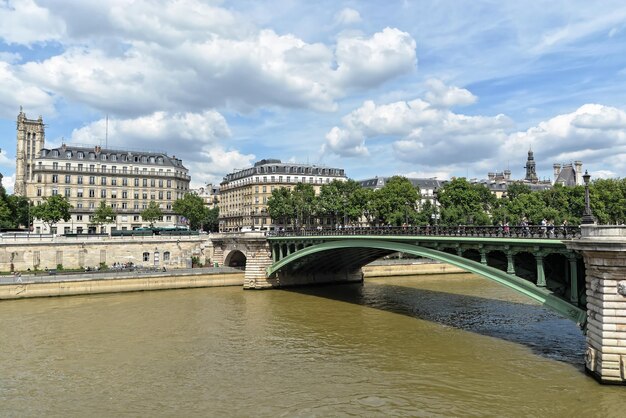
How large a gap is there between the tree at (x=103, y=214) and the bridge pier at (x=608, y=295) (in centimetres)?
7688

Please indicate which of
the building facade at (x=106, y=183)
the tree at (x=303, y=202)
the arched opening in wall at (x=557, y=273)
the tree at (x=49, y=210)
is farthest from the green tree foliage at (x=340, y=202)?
the arched opening in wall at (x=557, y=273)

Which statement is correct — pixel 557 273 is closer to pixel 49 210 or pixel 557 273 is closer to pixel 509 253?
pixel 509 253

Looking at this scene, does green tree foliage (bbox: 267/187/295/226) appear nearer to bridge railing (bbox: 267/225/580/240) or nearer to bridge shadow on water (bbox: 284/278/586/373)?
bridge railing (bbox: 267/225/580/240)

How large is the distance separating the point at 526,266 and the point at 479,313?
37.9ft

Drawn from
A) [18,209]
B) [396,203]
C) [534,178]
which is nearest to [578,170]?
[534,178]

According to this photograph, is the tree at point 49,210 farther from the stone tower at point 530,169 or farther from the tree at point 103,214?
the stone tower at point 530,169

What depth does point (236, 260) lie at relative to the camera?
66.6m

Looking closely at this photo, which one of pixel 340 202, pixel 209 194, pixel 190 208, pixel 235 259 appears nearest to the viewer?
pixel 235 259

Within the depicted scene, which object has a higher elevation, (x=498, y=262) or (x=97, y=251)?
(x=498, y=262)

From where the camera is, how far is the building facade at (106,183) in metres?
86.7

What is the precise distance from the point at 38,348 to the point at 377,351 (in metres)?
19.5

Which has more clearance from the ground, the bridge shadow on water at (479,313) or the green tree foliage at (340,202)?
the green tree foliage at (340,202)

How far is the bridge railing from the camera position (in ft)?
77.8

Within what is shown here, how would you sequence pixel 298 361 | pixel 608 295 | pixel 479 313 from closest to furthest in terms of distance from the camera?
pixel 608 295
pixel 298 361
pixel 479 313
